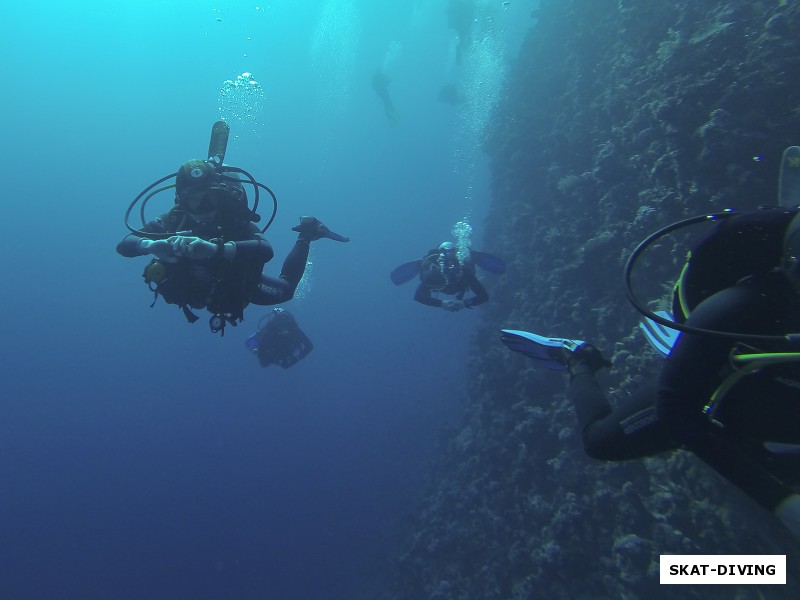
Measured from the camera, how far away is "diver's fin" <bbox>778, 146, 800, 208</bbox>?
227 cm

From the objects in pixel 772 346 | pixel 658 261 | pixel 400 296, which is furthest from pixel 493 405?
pixel 400 296

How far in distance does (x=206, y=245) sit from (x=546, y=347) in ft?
11.4

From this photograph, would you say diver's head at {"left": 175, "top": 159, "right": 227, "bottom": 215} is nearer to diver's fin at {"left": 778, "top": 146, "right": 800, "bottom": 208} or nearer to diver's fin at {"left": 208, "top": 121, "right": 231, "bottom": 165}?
diver's fin at {"left": 208, "top": 121, "right": 231, "bottom": 165}

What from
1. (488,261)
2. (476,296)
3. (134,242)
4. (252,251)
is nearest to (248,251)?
(252,251)

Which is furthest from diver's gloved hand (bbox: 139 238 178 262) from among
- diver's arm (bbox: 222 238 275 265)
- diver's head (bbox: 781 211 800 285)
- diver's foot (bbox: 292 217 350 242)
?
diver's head (bbox: 781 211 800 285)

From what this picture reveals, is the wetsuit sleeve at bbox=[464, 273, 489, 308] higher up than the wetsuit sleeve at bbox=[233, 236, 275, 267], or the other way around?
the wetsuit sleeve at bbox=[464, 273, 489, 308]

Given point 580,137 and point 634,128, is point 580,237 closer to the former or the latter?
point 634,128

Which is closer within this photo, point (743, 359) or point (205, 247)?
point (743, 359)

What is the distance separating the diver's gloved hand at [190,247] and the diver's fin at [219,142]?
163 centimetres

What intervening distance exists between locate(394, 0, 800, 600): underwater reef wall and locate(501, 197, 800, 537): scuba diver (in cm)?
358

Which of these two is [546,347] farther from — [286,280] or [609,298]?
[609,298]

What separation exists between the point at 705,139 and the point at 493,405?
7024 millimetres

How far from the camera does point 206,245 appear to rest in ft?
13.9

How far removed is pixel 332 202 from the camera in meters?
73.1
